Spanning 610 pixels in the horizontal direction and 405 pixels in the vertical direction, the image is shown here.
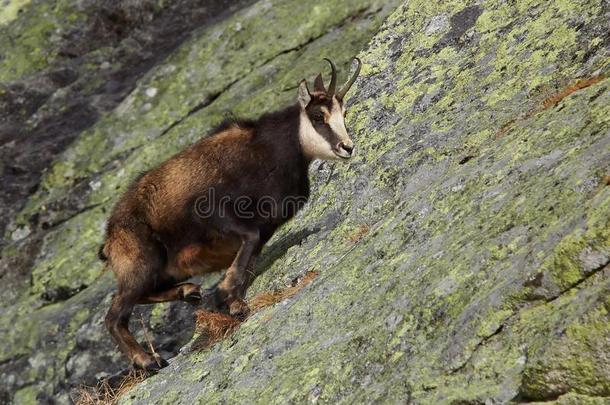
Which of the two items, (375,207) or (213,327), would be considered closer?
(213,327)

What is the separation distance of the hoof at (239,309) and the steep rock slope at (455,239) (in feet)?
1.04

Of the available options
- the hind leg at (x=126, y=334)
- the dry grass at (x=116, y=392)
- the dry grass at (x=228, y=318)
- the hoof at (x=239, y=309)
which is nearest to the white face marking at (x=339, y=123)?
the dry grass at (x=228, y=318)

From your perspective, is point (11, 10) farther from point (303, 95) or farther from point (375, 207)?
point (375, 207)

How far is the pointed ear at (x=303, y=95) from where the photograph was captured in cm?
1040

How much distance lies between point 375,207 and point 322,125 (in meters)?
1.43

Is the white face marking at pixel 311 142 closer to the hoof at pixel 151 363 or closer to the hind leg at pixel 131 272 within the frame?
the hind leg at pixel 131 272

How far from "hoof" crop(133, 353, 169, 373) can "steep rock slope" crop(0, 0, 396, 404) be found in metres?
2.22

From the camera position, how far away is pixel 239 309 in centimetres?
914

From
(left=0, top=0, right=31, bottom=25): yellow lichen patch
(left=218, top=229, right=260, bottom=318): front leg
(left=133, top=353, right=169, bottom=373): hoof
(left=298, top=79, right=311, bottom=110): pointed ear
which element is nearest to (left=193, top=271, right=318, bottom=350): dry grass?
(left=218, top=229, right=260, bottom=318): front leg

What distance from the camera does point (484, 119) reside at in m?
9.23

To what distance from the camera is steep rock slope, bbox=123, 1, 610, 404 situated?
5.23 metres

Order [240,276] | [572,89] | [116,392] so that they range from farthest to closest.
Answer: [116,392] → [240,276] → [572,89]

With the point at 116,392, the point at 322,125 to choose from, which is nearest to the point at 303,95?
the point at 322,125

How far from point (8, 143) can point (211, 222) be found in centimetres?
888
